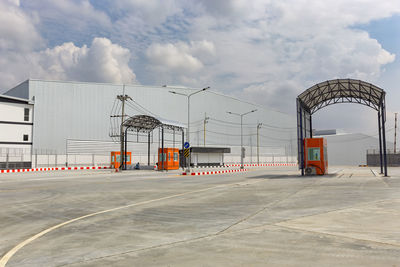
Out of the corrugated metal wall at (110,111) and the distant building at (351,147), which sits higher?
the corrugated metal wall at (110,111)

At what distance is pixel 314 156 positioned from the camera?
27875mm

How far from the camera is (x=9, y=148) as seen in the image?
46.1m

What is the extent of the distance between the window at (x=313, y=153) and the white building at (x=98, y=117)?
29841 mm

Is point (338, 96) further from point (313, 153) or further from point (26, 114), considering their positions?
point (26, 114)

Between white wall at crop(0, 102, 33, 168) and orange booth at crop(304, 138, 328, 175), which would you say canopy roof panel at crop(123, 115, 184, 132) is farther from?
orange booth at crop(304, 138, 328, 175)

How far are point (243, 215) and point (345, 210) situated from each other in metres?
2.97

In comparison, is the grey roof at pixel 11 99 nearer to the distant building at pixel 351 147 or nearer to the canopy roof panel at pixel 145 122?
the canopy roof panel at pixel 145 122

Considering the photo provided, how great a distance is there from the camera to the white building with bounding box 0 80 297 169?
53.2 m

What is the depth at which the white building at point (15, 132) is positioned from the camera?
45062 mm

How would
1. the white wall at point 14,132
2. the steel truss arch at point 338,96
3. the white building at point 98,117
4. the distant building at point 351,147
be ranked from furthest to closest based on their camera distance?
the distant building at point 351,147 → the white building at point 98,117 → the white wall at point 14,132 → the steel truss arch at point 338,96

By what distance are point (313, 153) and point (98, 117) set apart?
4266 centimetres

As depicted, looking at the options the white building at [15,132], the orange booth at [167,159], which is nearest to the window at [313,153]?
the orange booth at [167,159]

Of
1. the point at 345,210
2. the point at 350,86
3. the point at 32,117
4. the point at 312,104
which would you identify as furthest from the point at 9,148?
the point at 345,210

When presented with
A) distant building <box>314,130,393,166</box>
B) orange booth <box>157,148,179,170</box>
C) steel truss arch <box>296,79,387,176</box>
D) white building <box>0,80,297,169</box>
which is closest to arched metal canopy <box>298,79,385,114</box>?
steel truss arch <box>296,79,387,176</box>
